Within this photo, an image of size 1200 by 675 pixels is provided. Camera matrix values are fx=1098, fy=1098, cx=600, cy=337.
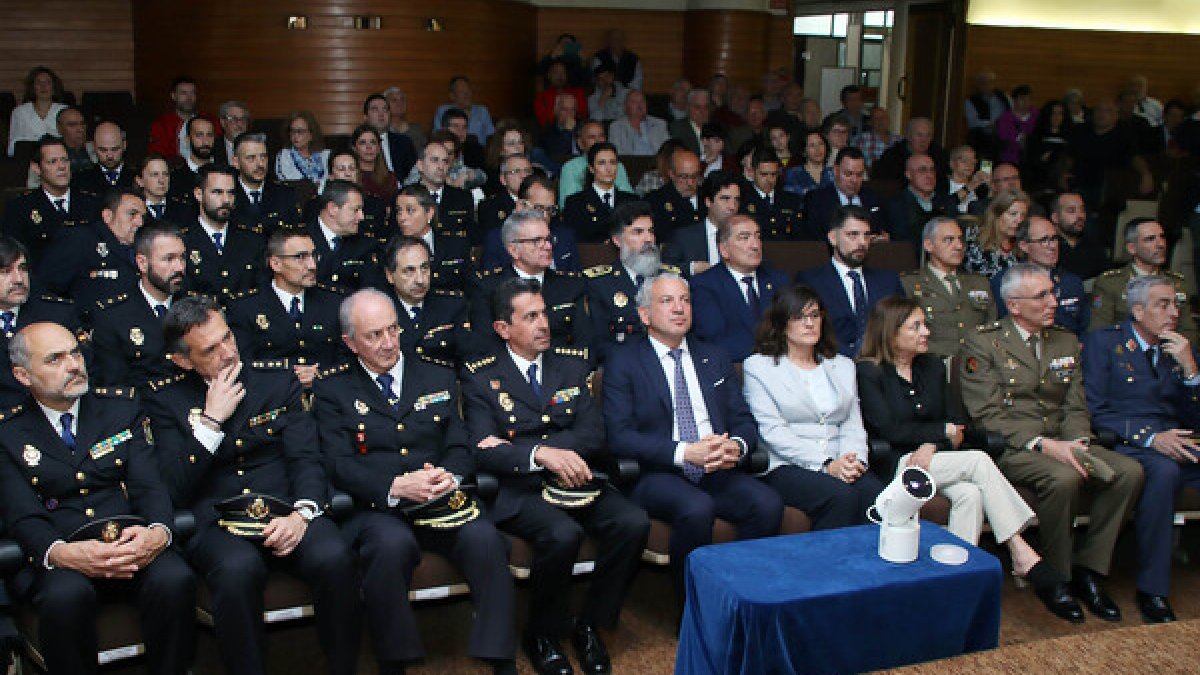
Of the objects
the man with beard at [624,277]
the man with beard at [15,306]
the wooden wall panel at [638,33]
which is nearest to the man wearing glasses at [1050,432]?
the man with beard at [624,277]

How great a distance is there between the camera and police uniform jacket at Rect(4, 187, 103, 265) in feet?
17.5

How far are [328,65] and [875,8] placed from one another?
709 cm

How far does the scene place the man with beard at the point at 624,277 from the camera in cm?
475

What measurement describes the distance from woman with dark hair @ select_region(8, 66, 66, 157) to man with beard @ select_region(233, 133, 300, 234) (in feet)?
9.01

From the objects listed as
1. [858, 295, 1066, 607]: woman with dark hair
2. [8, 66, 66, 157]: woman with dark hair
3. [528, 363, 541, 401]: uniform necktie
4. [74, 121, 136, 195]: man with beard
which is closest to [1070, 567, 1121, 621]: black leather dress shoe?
Answer: [858, 295, 1066, 607]: woman with dark hair

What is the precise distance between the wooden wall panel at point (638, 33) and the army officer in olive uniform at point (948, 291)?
7.33 m

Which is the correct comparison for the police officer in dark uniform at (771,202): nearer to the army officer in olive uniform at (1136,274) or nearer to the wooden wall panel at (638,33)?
the army officer in olive uniform at (1136,274)

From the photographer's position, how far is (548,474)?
3461 millimetres

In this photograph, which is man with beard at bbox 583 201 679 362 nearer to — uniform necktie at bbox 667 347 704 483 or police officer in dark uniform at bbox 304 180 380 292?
uniform necktie at bbox 667 347 704 483

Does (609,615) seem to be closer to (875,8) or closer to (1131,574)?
(1131,574)

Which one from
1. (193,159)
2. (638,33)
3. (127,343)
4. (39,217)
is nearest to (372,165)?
(193,159)

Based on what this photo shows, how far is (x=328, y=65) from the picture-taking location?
29.9 ft

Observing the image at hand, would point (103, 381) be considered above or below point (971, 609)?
above

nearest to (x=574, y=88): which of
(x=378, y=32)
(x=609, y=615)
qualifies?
(x=378, y=32)
